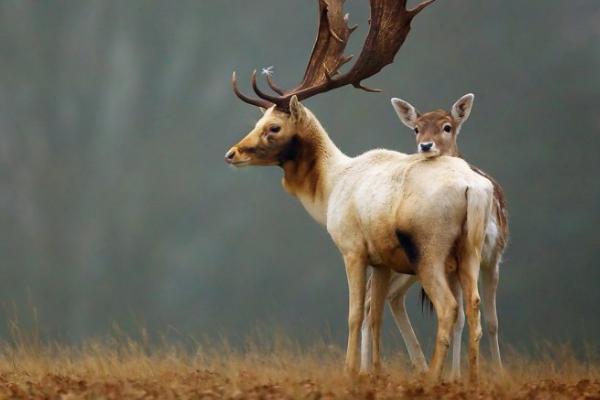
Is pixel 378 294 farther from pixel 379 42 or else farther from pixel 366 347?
pixel 379 42

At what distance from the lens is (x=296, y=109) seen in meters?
11.9

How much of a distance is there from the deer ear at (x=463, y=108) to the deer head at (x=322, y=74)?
0.99 m

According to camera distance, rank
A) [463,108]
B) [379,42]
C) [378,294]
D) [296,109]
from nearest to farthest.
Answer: [378,294] → [296,109] → [463,108] → [379,42]

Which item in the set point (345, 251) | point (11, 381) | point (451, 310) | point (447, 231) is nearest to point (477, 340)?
point (451, 310)

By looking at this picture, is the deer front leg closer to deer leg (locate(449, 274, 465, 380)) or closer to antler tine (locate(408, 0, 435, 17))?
deer leg (locate(449, 274, 465, 380))

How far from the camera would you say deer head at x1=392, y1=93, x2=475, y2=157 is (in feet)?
39.7

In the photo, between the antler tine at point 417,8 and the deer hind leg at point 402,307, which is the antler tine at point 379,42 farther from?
the deer hind leg at point 402,307

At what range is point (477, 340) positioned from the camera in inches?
389

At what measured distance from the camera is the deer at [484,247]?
11805 millimetres

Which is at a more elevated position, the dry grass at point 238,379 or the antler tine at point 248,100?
the antler tine at point 248,100

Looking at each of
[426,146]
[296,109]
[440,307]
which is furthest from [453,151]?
[440,307]

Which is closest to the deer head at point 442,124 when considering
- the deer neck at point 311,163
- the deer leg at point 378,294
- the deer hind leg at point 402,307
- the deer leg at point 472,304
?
the deer neck at point 311,163

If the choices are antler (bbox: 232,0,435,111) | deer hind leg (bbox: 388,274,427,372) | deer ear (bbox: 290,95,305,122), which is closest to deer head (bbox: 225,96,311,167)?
deer ear (bbox: 290,95,305,122)

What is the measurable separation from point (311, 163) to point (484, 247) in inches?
76.6
